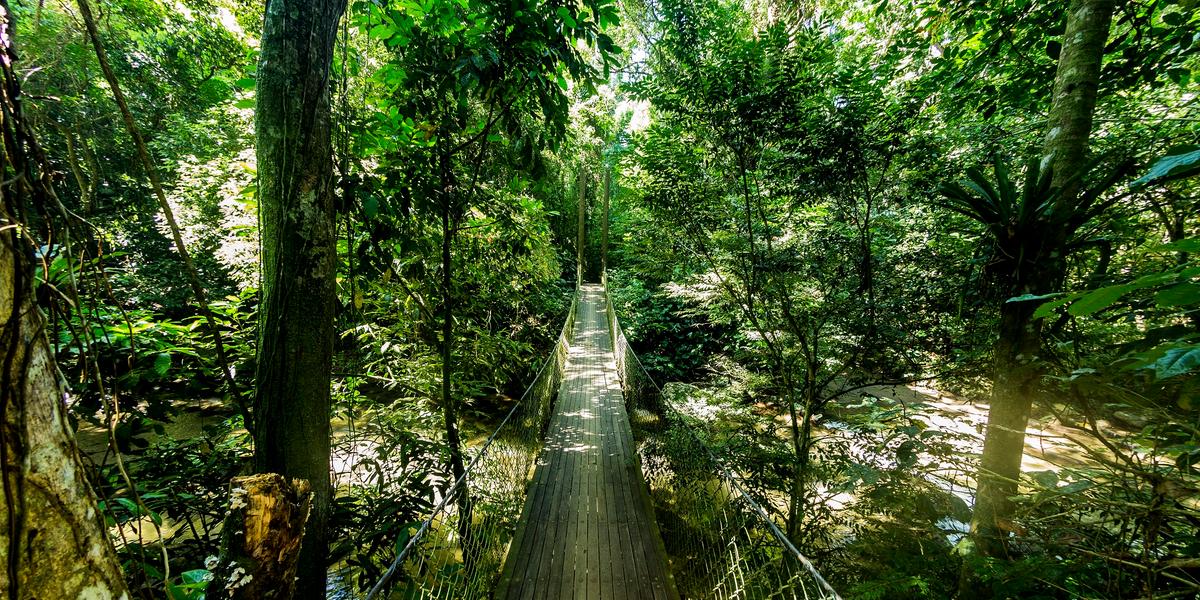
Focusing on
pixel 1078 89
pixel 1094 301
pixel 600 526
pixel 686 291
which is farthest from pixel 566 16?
pixel 600 526

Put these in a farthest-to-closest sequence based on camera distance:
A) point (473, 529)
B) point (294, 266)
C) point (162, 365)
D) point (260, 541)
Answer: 1. point (473, 529)
2. point (162, 365)
3. point (294, 266)
4. point (260, 541)

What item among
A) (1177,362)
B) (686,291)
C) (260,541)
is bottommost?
(260,541)

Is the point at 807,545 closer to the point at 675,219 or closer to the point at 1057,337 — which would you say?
the point at 1057,337

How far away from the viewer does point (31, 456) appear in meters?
0.45

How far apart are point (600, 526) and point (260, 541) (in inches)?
86.9

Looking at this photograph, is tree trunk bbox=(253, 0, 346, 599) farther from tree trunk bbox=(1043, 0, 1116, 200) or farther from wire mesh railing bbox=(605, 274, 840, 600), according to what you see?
tree trunk bbox=(1043, 0, 1116, 200)

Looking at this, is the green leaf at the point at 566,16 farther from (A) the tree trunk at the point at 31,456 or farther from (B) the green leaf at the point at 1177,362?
(B) the green leaf at the point at 1177,362

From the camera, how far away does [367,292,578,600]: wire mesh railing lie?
51.4 inches

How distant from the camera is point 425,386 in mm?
2420

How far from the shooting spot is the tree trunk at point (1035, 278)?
1.37m

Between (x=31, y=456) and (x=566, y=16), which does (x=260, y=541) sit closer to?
(x=31, y=456)

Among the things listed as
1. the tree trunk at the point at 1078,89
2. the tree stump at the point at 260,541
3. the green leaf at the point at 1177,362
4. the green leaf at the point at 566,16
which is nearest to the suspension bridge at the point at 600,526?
the tree stump at the point at 260,541

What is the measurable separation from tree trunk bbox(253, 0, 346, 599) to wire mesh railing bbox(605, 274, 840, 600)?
1371mm

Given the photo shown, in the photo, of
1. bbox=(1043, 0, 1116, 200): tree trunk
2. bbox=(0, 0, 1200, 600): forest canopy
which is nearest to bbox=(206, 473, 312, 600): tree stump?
bbox=(0, 0, 1200, 600): forest canopy
